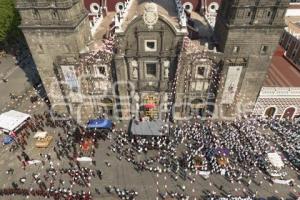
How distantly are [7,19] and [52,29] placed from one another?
28.8 m

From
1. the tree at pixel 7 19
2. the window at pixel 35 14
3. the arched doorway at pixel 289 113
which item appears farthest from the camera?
the tree at pixel 7 19

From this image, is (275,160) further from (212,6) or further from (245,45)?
(212,6)

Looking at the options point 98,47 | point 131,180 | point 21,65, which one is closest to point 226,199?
point 131,180

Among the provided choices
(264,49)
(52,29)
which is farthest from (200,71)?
(52,29)

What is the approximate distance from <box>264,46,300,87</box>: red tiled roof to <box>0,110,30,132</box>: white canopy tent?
40.4 m

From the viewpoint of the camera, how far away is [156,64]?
38812mm

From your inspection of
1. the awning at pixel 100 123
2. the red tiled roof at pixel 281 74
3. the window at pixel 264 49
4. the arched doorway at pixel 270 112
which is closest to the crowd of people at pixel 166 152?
the arched doorway at pixel 270 112

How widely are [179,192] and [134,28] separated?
22.3 meters

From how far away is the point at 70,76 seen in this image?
40531 mm

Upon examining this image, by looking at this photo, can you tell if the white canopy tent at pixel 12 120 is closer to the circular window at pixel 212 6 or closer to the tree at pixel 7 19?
the tree at pixel 7 19

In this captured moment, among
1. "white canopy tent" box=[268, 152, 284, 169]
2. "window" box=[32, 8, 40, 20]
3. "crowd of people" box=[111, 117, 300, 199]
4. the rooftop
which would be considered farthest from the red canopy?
"window" box=[32, 8, 40, 20]

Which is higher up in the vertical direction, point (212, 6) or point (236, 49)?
point (212, 6)

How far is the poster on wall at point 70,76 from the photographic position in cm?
3961

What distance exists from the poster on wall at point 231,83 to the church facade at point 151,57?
0.15 m
